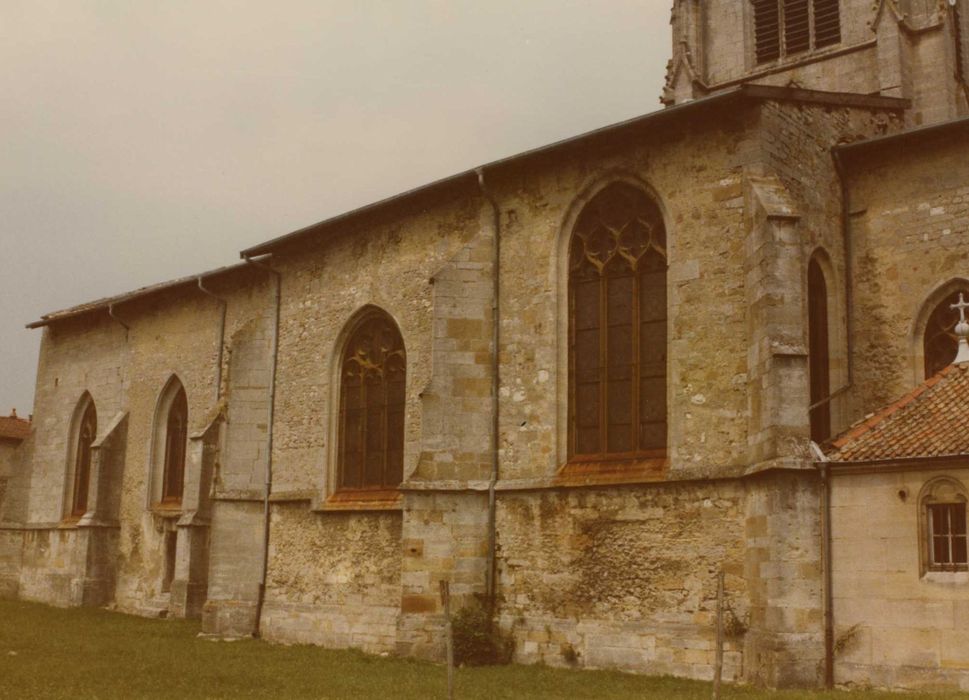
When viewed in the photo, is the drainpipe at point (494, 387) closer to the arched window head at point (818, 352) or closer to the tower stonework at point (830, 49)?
the arched window head at point (818, 352)

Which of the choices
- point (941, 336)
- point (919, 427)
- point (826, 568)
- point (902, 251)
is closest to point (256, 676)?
point (826, 568)

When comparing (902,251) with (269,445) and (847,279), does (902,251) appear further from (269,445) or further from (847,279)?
(269,445)

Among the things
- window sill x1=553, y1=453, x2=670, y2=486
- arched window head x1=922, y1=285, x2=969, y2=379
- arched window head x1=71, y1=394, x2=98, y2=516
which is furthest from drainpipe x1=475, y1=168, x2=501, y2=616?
arched window head x1=71, y1=394, x2=98, y2=516

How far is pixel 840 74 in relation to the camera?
2144cm

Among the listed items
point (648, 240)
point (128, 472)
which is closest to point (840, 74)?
point (648, 240)

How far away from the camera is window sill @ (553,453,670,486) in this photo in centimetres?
1420

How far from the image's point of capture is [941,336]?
1442cm

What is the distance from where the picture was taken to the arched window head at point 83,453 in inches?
1086

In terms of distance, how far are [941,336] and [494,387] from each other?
6.27 metres

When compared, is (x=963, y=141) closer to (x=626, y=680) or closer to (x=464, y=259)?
(x=464, y=259)

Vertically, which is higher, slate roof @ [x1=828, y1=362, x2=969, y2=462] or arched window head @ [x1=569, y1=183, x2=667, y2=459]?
arched window head @ [x1=569, y1=183, x2=667, y2=459]

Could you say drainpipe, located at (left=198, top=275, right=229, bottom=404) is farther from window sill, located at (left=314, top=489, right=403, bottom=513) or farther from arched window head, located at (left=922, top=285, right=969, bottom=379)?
arched window head, located at (left=922, top=285, right=969, bottom=379)

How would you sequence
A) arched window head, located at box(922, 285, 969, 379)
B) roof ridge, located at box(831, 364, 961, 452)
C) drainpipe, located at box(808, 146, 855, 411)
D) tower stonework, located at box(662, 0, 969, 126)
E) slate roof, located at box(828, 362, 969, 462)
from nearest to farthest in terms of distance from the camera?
slate roof, located at box(828, 362, 969, 462), roof ridge, located at box(831, 364, 961, 452), arched window head, located at box(922, 285, 969, 379), drainpipe, located at box(808, 146, 855, 411), tower stonework, located at box(662, 0, 969, 126)

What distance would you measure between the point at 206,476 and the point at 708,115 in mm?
12769
